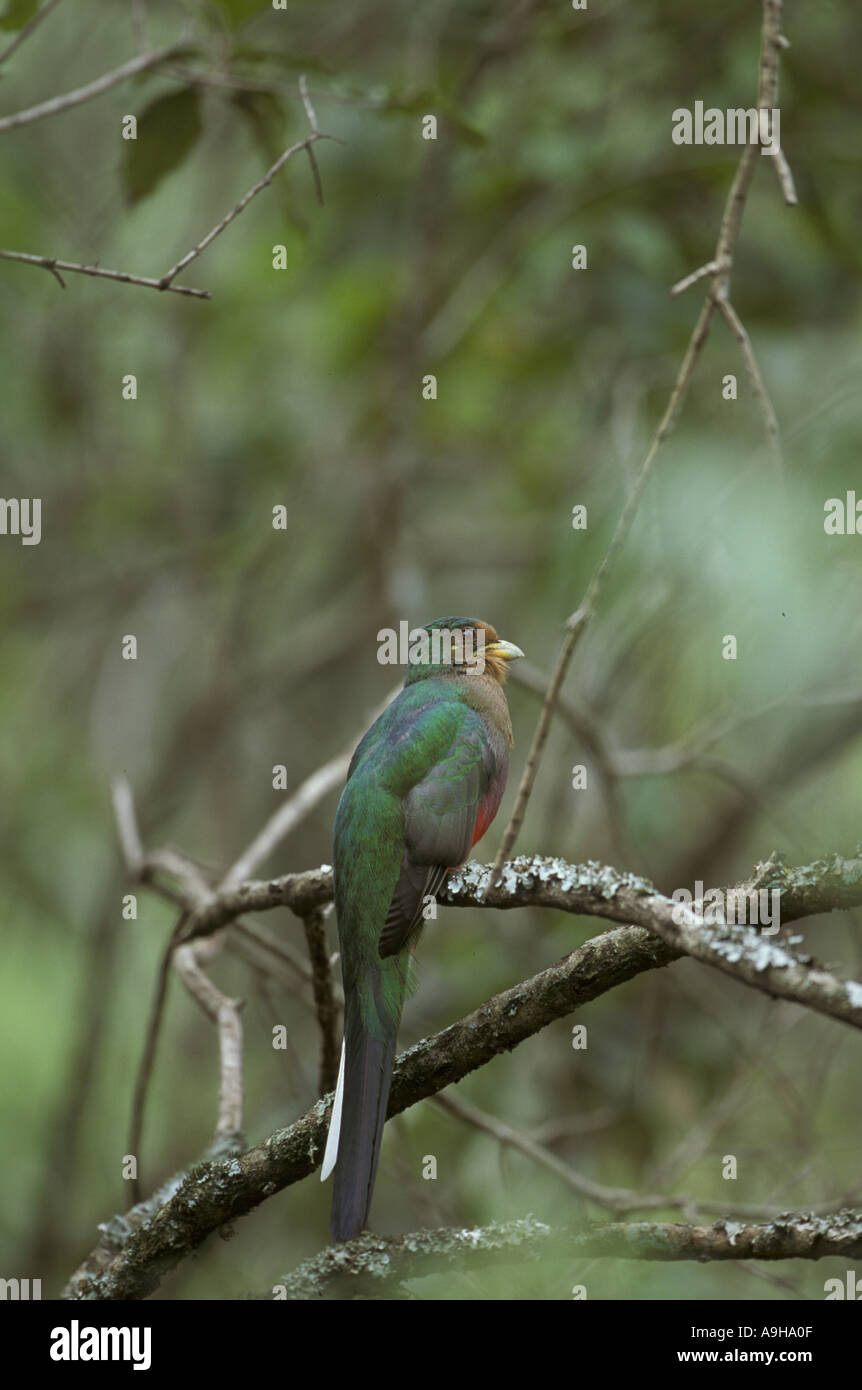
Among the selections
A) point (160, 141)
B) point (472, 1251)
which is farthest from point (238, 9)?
point (472, 1251)

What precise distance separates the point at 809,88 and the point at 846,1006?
13.9 feet

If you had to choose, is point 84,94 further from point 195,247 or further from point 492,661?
point 492,661

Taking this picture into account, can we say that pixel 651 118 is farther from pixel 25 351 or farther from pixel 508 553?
pixel 25 351

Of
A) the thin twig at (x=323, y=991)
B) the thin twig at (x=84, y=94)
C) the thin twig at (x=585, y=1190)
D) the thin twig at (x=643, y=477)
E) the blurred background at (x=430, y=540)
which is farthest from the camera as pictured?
the blurred background at (x=430, y=540)

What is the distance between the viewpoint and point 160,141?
10.9 ft

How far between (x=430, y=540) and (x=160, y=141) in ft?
10.6

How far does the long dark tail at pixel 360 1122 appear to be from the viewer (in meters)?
2.16

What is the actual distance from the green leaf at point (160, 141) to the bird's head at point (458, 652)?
4.13 ft

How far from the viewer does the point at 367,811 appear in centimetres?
260

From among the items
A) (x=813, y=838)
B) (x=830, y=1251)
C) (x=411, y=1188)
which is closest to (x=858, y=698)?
(x=813, y=838)

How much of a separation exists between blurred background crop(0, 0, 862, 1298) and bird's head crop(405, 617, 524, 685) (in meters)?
0.48

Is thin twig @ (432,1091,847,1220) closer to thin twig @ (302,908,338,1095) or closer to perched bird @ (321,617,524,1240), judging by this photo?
thin twig @ (302,908,338,1095)

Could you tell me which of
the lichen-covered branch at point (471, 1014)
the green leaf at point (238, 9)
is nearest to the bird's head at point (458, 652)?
the lichen-covered branch at point (471, 1014)

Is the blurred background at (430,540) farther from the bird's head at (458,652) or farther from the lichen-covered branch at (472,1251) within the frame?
the lichen-covered branch at (472,1251)
